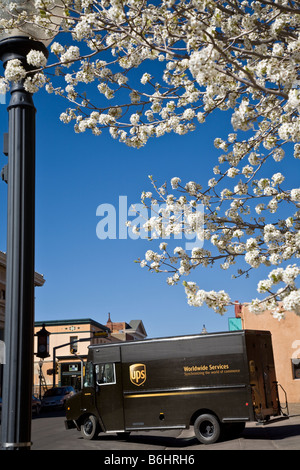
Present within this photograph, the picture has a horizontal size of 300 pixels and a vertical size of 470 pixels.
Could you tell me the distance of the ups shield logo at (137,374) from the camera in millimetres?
17984

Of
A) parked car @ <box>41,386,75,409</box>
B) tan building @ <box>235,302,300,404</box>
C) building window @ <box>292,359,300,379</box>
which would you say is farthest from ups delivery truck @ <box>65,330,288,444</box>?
parked car @ <box>41,386,75,409</box>

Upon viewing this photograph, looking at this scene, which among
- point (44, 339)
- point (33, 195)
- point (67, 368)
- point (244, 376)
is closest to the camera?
point (33, 195)

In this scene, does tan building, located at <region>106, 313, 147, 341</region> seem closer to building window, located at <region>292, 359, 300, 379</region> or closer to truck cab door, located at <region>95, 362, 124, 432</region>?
building window, located at <region>292, 359, 300, 379</region>

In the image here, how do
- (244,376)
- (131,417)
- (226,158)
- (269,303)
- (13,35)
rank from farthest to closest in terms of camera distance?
(131,417) < (244,376) < (226,158) < (269,303) < (13,35)

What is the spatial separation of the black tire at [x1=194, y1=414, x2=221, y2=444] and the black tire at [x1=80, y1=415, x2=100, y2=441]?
13.1 ft

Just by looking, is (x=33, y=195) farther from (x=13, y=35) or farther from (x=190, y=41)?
(x=190, y=41)

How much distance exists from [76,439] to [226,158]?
14.2 meters

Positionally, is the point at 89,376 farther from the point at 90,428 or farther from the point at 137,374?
the point at 137,374

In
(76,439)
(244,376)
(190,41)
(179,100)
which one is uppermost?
(179,100)

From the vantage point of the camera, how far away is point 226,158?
7.89m

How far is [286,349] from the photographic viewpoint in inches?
1310

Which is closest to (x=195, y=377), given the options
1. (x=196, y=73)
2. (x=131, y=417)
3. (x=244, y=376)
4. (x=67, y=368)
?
(x=244, y=376)

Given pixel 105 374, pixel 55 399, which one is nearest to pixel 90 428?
pixel 105 374

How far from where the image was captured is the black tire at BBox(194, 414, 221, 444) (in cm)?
1625
